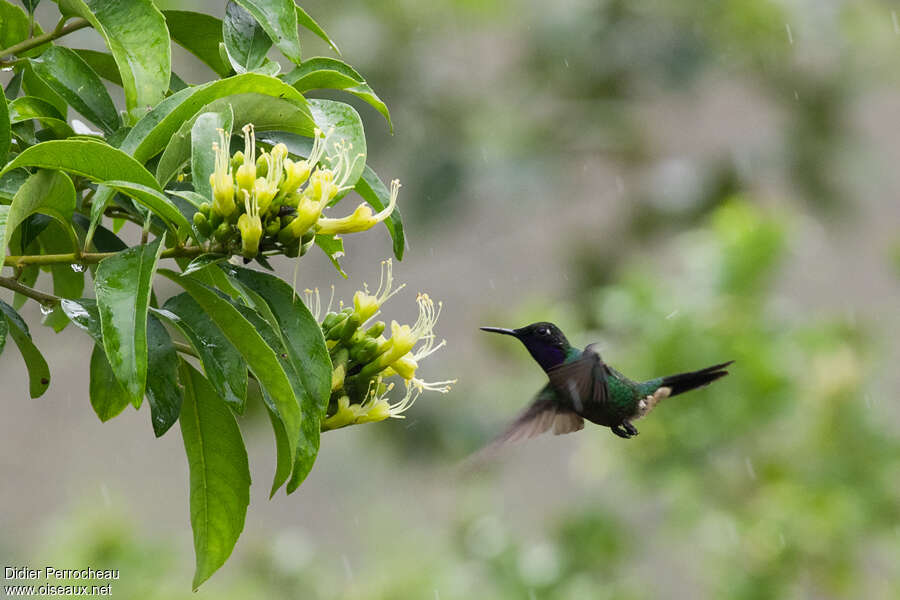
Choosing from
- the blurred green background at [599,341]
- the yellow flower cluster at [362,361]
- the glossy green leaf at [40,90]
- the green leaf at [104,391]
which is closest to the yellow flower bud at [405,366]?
the yellow flower cluster at [362,361]

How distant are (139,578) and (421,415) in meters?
1.26

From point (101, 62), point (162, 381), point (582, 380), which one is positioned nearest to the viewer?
point (162, 381)

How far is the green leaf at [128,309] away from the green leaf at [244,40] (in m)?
0.21

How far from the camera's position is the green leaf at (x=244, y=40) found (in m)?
0.88

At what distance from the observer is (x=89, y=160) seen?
72cm

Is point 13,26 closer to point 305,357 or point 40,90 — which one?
point 40,90

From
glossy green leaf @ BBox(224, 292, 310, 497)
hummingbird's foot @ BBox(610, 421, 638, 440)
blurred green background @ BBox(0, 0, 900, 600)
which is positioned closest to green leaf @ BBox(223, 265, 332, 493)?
glossy green leaf @ BBox(224, 292, 310, 497)

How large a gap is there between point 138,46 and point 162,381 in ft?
0.87

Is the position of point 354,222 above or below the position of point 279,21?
below

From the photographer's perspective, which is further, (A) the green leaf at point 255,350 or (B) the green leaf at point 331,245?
(B) the green leaf at point 331,245

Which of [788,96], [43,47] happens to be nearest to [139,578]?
[43,47]

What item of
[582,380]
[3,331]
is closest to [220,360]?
[3,331]

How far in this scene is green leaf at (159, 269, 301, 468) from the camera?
2.42 ft

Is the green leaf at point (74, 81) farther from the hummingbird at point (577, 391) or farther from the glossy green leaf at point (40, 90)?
the hummingbird at point (577, 391)
